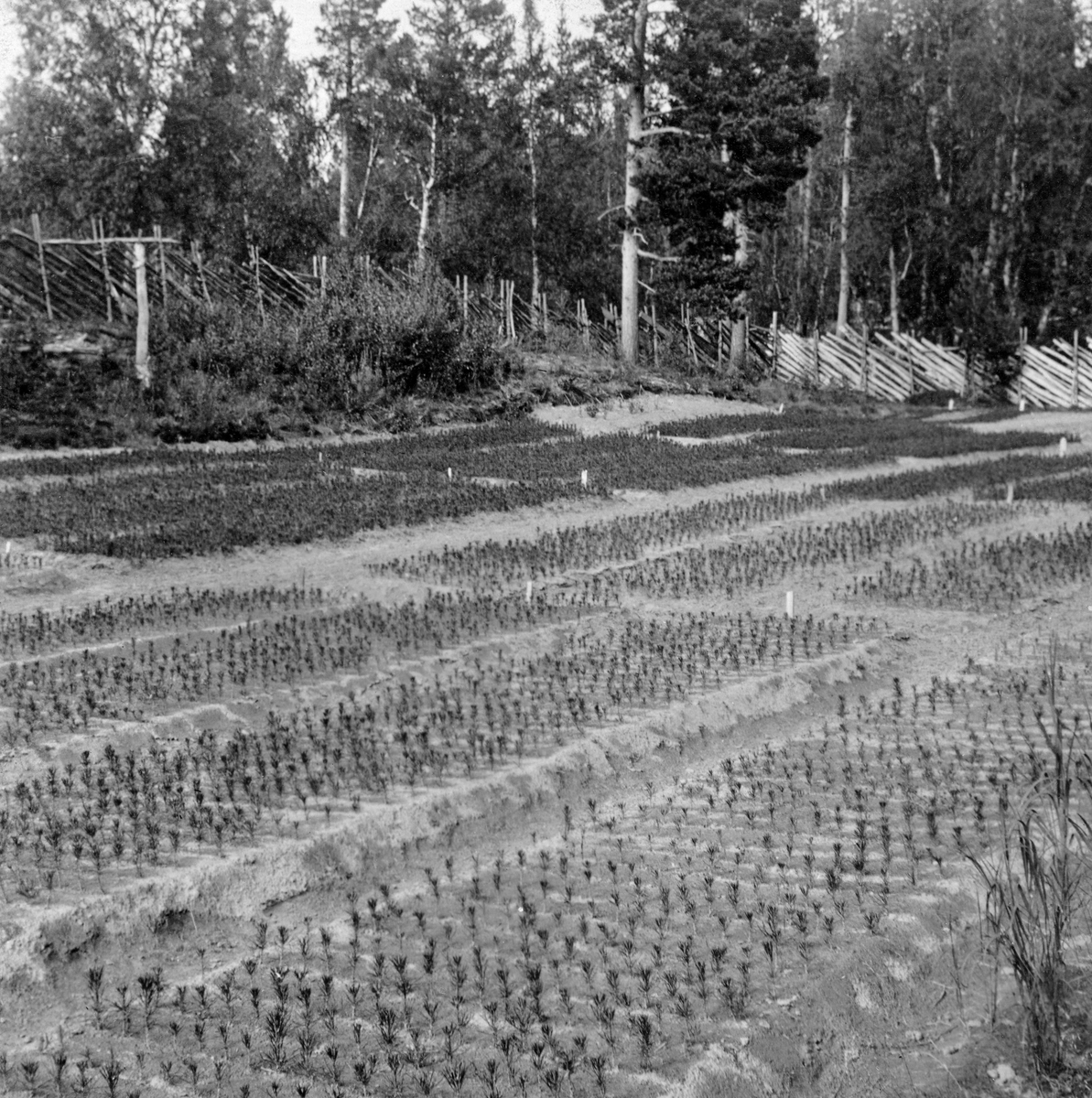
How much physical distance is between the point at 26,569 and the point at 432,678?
17.7 feet

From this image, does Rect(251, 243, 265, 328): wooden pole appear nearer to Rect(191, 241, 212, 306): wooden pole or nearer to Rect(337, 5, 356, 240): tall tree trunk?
Rect(191, 241, 212, 306): wooden pole

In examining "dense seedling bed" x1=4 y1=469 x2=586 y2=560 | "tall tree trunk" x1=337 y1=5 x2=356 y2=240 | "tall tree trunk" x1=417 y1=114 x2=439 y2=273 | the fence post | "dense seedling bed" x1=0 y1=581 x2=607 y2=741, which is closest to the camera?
"dense seedling bed" x1=0 y1=581 x2=607 y2=741

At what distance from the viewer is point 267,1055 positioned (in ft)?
14.9

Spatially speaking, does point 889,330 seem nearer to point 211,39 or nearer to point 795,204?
point 795,204

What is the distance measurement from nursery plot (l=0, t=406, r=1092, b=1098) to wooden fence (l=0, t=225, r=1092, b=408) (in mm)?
15728

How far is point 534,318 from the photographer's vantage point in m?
36.6

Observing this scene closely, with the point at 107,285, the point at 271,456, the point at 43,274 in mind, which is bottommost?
the point at 271,456

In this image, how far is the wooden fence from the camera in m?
26.1

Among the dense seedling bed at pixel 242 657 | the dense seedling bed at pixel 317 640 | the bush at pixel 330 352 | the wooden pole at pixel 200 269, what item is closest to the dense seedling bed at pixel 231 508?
the dense seedling bed at pixel 317 640

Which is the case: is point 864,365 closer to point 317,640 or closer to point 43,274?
point 43,274

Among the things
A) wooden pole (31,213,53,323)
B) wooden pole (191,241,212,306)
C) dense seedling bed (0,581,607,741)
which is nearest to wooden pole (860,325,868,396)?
wooden pole (191,241,212,306)

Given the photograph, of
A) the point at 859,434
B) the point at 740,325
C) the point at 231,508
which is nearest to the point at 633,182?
the point at 740,325

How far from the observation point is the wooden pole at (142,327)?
75.4 ft

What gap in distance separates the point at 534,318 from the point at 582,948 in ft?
106
